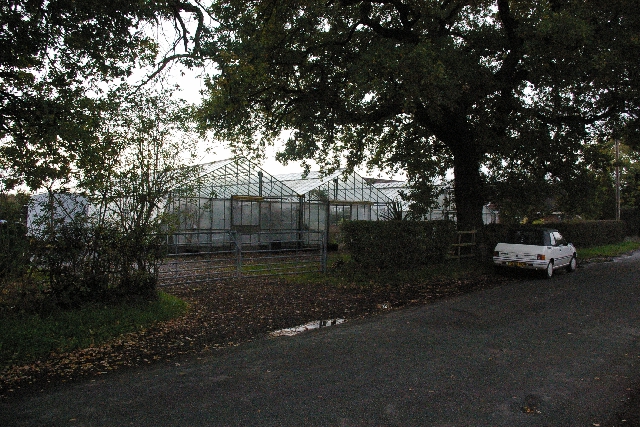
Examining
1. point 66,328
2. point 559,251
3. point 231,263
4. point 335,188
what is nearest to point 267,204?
point 335,188

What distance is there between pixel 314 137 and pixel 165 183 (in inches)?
291

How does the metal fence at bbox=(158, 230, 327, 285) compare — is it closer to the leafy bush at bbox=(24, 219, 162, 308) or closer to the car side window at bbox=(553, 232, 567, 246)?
the leafy bush at bbox=(24, 219, 162, 308)

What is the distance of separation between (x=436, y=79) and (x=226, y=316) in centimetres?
736

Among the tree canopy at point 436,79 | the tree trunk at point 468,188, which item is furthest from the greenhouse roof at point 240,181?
the tree trunk at point 468,188

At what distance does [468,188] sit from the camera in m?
17.3

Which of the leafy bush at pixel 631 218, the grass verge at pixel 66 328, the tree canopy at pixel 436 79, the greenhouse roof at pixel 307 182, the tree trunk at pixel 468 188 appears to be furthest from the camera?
the leafy bush at pixel 631 218

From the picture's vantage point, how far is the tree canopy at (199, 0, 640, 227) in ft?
37.3

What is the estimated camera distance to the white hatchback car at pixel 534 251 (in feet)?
48.3

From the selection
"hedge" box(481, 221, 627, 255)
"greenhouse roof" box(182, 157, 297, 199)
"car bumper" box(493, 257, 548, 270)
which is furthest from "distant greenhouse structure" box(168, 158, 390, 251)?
"hedge" box(481, 221, 627, 255)

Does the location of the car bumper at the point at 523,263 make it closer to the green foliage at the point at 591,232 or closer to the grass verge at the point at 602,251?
the grass verge at the point at 602,251

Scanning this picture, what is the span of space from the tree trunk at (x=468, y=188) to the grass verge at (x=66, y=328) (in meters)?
12.0

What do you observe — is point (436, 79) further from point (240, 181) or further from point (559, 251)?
point (240, 181)

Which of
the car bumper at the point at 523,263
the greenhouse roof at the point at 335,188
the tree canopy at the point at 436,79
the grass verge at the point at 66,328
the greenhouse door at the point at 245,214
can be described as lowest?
the grass verge at the point at 66,328

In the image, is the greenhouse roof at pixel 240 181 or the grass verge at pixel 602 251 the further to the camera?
the greenhouse roof at pixel 240 181
